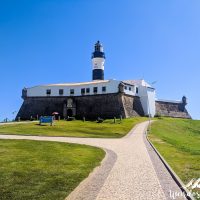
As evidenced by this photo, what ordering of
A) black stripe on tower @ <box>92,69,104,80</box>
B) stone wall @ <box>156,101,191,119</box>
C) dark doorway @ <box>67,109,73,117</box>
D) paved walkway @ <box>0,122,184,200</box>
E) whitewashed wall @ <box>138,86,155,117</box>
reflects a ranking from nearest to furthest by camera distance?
paved walkway @ <box>0,122,184,200</box>
dark doorway @ <box>67,109,73,117</box>
whitewashed wall @ <box>138,86,155,117</box>
stone wall @ <box>156,101,191,119</box>
black stripe on tower @ <box>92,69,104,80</box>

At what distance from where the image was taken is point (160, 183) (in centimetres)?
1459

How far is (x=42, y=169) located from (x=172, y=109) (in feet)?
255

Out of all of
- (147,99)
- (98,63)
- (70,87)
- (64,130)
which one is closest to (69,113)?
(70,87)

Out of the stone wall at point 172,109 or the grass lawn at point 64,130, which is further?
the stone wall at point 172,109

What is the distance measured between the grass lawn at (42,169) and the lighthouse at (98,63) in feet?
227

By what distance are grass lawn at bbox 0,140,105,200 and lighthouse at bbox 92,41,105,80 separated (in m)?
69.1

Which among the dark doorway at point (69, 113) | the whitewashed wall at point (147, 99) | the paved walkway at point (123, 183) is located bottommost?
the paved walkway at point (123, 183)

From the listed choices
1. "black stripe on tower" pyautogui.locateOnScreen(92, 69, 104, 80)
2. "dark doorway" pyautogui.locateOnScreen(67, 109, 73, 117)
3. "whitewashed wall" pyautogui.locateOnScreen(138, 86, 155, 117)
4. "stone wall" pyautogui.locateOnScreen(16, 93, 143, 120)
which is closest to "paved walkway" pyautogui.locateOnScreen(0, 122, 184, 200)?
"stone wall" pyautogui.locateOnScreen(16, 93, 143, 120)

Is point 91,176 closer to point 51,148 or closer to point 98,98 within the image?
point 51,148

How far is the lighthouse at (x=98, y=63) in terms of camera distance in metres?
94.9

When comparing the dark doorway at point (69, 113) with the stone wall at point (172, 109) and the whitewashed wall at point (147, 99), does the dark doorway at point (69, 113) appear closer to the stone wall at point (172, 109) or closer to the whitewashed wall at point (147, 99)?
the whitewashed wall at point (147, 99)

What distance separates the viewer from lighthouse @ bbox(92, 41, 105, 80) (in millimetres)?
94938

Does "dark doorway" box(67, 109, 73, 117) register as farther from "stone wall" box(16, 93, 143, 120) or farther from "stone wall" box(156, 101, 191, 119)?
"stone wall" box(156, 101, 191, 119)

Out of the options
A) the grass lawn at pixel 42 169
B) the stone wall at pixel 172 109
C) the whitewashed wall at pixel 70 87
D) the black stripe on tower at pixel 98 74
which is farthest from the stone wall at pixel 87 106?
the grass lawn at pixel 42 169
